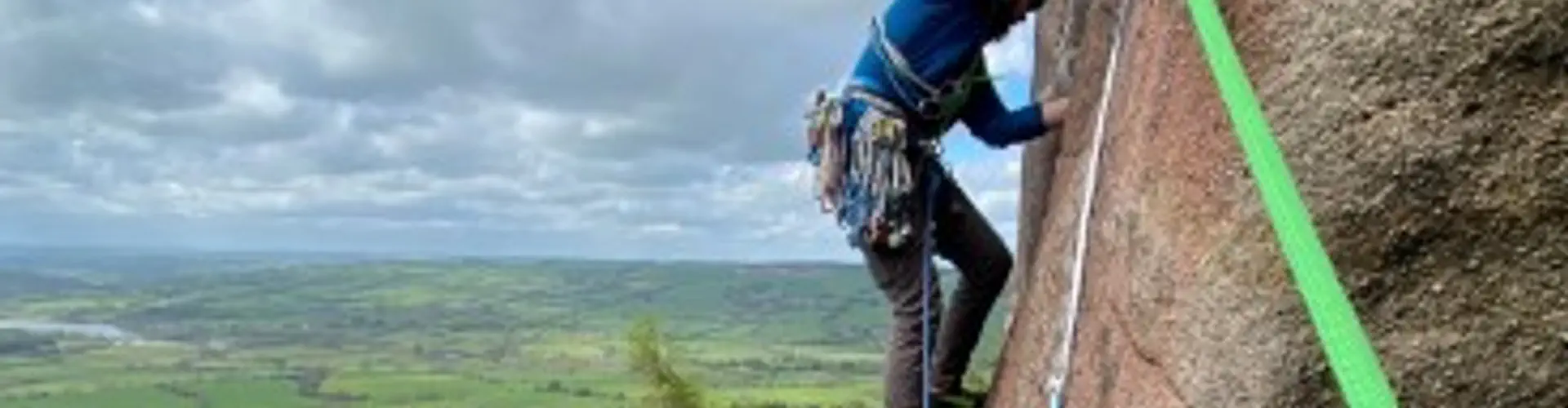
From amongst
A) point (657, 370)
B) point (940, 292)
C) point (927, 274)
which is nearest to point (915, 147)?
point (927, 274)

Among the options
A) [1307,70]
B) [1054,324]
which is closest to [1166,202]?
[1307,70]

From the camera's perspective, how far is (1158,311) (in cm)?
473

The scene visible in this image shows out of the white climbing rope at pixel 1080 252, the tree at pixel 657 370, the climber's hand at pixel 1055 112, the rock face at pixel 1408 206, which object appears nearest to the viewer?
the rock face at pixel 1408 206

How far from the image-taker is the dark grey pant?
7.48 m

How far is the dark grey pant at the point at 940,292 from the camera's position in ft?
24.5

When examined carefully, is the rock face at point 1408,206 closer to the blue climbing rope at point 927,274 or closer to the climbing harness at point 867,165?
the climbing harness at point 867,165

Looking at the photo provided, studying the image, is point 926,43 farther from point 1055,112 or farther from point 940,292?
point 940,292

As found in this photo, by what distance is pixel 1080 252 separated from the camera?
571cm

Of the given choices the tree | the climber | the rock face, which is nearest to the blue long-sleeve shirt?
the climber

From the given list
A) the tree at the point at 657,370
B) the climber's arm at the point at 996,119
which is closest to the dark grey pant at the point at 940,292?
the climber's arm at the point at 996,119

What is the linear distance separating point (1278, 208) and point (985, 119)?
3.71 metres

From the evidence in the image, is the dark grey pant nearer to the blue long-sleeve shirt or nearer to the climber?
the climber

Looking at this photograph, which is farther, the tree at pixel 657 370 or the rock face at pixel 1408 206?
the tree at pixel 657 370

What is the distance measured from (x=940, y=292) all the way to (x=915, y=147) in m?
0.80
